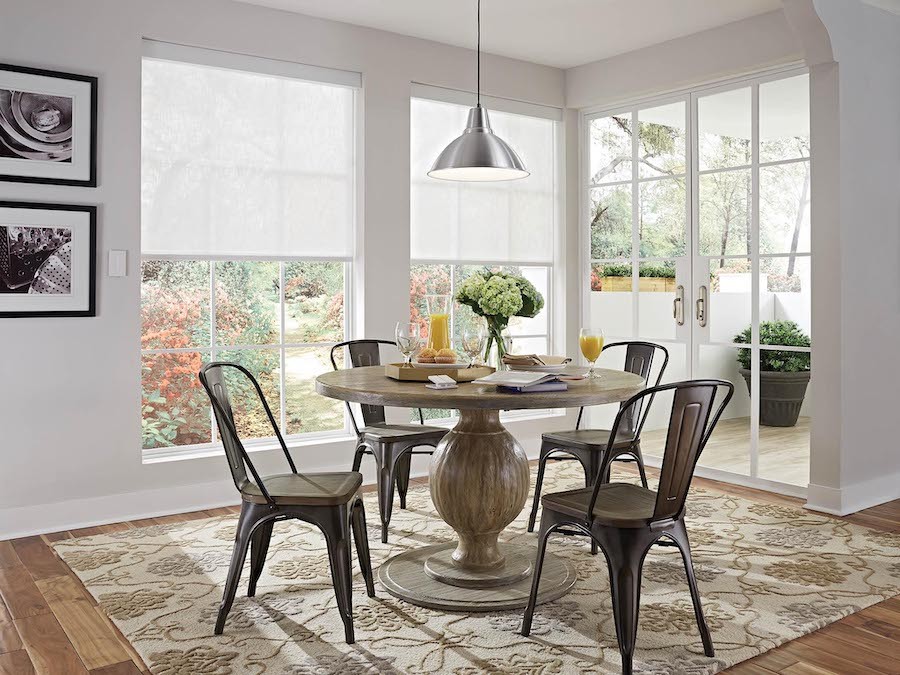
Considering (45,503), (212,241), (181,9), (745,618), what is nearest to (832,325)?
(745,618)

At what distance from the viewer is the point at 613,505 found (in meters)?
2.58

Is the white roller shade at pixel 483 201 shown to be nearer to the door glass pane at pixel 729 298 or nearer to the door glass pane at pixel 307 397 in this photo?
the door glass pane at pixel 729 298

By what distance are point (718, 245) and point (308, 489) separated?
3371 millimetres

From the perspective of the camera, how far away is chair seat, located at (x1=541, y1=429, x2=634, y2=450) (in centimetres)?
352

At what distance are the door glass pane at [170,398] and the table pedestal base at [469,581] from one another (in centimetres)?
271

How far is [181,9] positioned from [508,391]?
2.99 m

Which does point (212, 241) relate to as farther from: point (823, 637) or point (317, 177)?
point (823, 637)

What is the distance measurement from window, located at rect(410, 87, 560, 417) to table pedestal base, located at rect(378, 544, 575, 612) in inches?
83.9

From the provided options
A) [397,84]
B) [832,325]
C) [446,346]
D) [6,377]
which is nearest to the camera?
[446,346]

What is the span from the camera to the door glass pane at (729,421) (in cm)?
498

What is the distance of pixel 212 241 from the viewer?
449 centimetres

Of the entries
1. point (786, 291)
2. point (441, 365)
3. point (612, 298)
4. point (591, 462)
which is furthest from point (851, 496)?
point (441, 365)

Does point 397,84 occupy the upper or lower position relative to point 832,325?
upper

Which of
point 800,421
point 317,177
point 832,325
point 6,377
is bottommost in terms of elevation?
point 800,421
